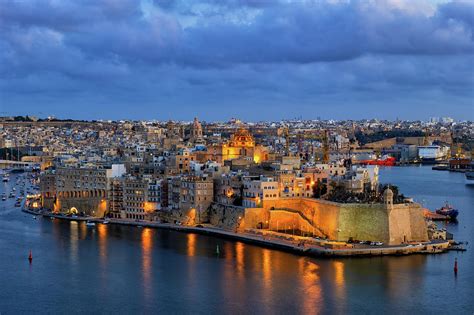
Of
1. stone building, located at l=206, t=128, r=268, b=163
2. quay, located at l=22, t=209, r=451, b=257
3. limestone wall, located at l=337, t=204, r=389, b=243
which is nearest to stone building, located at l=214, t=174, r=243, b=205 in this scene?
quay, located at l=22, t=209, r=451, b=257

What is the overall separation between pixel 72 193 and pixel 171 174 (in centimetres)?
298

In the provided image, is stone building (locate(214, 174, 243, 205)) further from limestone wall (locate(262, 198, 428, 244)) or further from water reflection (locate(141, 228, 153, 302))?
limestone wall (locate(262, 198, 428, 244))

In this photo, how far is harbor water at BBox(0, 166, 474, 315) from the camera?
14.1 meters

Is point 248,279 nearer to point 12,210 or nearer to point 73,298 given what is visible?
point 73,298

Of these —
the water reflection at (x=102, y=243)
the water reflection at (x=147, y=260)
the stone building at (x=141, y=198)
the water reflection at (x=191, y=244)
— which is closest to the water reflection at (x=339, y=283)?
the water reflection at (x=191, y=244)

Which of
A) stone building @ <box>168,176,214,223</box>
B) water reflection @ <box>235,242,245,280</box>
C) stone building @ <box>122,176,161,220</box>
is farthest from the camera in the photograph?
stone building @ <box>122,176,161,220</box>

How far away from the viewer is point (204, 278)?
15.8m

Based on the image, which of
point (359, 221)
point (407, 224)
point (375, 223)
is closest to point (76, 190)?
point (359, 221)

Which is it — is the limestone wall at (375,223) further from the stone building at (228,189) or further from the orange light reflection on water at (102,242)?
the orange light reflection on water at (102,242)

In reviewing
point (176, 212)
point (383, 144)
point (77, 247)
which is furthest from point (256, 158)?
point (383, 144)

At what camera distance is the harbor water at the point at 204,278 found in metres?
14.1

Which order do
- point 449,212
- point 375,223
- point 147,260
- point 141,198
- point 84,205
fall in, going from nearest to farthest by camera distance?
point 147,260, point 375,223, point 141,198, point 449,212, point 84,205

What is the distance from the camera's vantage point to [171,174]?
24078 mm

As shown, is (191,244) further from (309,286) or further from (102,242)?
(309,286)
